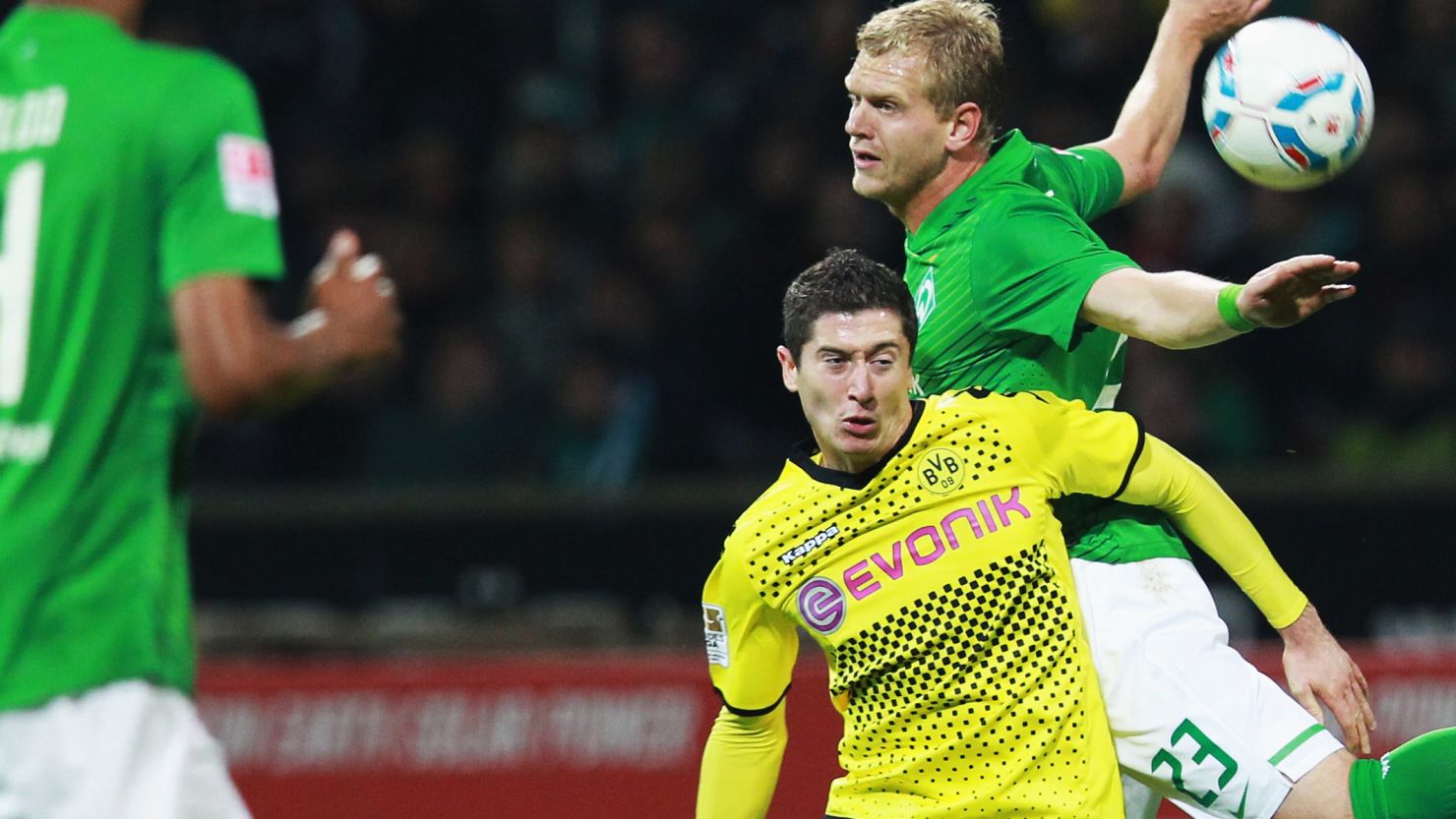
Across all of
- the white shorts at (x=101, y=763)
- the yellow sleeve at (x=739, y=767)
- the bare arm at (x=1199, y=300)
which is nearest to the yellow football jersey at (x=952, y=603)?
the yellow sleeve at (x=739, y=767)

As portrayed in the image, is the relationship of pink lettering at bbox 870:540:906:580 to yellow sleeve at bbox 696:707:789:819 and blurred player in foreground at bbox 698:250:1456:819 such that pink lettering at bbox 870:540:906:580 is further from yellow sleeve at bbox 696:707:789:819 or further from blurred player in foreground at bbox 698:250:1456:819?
yellow sleeve at bbox 696:707:789:819

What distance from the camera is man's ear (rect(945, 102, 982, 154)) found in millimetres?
4148

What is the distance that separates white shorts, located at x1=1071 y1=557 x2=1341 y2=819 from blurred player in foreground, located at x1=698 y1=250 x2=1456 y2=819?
0.04m

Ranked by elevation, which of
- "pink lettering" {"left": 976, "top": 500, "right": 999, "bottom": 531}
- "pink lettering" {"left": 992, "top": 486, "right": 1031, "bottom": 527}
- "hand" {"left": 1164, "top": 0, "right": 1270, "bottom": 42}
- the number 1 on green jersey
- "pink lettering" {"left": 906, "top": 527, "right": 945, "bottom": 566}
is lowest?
"pink lettering" {"left": 906, "top": 527, "right": 945, "bottom": 566}

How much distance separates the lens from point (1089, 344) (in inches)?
163

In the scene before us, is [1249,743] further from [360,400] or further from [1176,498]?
[360,400]

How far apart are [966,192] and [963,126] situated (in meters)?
0.15

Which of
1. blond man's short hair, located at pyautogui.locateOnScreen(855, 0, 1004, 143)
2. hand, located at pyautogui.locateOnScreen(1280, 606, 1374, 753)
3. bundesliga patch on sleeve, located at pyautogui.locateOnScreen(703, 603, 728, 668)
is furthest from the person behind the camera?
blond man's short hair, located at pyautogui.locateOnScreen(855, 0, 1004, 143)

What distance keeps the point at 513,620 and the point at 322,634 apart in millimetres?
733

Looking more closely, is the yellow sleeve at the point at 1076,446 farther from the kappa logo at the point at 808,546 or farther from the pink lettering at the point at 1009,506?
the kappa logo at the point at 808,546

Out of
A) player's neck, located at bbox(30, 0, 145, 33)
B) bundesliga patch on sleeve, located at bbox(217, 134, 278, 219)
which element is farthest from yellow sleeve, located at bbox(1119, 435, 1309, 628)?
player's neck, located at bbox(30, 0, 145, 33)

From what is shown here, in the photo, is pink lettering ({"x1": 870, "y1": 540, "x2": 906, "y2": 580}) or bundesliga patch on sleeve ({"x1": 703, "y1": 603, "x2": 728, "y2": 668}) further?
bundesliga patch on sleeve ({"x1": 703, "y1": 603, "x2": 728, "y2": 668})

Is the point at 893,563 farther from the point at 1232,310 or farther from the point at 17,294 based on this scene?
the point at 17,294

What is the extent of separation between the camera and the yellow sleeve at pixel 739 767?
4.05 meters
